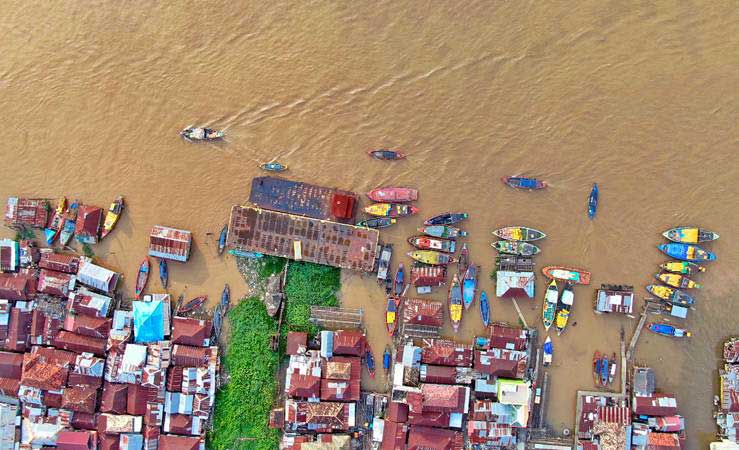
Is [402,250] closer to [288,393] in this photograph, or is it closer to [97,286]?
[288,393]

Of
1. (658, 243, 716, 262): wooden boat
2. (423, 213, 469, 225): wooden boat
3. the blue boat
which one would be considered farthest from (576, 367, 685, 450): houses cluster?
(423, 213, 469, 225): wooden boat

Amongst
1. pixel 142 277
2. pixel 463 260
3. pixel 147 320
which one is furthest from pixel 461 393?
pixel 142 277

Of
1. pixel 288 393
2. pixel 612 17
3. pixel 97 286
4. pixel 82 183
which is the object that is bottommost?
pixel 288 393

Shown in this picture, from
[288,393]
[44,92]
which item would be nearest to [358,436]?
[288,393]

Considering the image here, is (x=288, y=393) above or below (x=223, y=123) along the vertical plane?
below

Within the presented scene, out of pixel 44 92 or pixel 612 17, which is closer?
pixel 612 17

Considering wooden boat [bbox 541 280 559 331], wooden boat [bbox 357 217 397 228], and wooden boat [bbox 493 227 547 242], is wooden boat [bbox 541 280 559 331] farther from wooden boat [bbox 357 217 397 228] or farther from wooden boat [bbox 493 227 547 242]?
wooden boat [bbox 357 217 397 228]

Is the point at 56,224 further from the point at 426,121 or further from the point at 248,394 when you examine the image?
the point at 426,121
